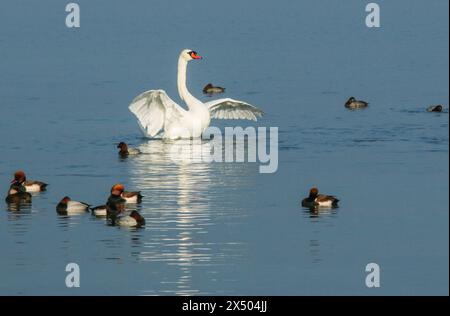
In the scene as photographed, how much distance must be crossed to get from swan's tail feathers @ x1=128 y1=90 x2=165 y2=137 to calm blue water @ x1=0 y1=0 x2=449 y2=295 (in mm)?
415

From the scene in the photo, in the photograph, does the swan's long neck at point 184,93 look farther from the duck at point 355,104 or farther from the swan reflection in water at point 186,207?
the duck at point 355,104

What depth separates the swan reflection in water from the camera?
18.6 metres

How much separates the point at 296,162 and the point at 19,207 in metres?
5.96

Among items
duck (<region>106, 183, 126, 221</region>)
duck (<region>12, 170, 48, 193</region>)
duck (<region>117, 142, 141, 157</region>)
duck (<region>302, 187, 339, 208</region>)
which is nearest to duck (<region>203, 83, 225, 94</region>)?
duck (<region>117, 142, 141, 157</region>)

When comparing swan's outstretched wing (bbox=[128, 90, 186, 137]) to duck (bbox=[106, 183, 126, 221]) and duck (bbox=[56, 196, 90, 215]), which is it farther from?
duck (bbox=[56, 196, 90, 215])

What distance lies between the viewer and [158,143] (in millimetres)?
29531

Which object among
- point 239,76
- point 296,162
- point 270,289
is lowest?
point 270,289

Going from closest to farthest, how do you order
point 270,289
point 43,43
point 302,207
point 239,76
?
point 270,289 → point 302,207 → point 239,76 → point 43,43

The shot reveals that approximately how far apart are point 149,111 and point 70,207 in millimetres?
8567

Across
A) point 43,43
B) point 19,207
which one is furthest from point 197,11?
point 19,207

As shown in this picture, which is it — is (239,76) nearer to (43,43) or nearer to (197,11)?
(43,43)

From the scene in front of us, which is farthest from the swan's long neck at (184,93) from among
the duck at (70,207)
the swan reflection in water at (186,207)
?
the duck at (70,207)

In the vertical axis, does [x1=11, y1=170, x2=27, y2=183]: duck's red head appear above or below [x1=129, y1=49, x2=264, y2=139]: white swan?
below

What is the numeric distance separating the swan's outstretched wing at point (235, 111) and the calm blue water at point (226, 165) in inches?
14.4
